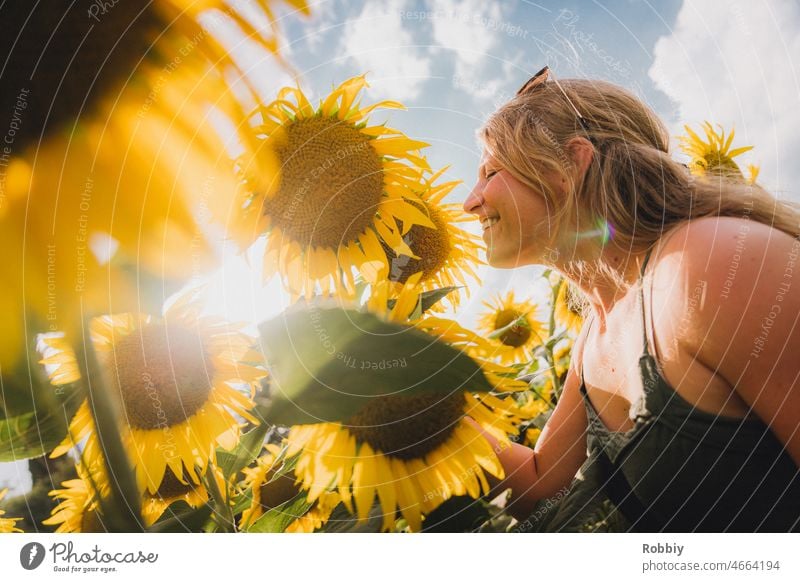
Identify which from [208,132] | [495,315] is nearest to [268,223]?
[208,132]

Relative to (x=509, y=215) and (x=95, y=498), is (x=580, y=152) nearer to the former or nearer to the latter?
(x=509, y=215)

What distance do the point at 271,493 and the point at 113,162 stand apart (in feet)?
0.68

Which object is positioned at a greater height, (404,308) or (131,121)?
(131,121)

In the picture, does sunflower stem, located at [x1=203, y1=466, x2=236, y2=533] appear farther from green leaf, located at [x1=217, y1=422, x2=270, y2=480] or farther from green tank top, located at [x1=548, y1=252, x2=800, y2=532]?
green tank top, located at [x1=548, y1=252, x2=800, y2=532]

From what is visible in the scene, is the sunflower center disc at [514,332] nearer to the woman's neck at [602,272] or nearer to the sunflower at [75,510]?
the woman's neck at [602,272]

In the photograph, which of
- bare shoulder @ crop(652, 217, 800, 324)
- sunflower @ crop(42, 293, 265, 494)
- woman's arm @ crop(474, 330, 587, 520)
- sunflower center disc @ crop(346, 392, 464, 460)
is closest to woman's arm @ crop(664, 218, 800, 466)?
bare shoulder @ crop(652, 217, 800, 324)

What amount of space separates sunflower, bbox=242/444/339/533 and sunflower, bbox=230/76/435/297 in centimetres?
11

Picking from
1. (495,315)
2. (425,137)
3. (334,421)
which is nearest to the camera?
(334,421)

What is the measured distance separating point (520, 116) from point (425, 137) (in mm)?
120

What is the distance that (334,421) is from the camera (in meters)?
0.26

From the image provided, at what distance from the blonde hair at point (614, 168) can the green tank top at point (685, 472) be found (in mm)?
48

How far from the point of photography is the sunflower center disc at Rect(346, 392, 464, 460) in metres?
0.29
